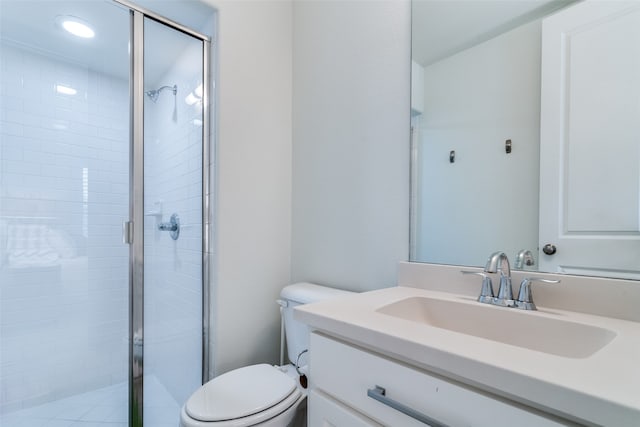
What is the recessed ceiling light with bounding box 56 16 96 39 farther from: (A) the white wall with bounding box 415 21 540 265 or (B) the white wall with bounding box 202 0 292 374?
(A) the white wall with bounding box 415 21 540 265

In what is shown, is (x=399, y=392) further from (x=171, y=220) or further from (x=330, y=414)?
(x=171, y=220)

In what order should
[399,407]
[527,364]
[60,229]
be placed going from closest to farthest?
[527,364], [399,407], [60,229]

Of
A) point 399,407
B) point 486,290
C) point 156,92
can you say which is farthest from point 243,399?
point 156,92

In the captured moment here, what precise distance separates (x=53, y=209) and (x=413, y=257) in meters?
1.85

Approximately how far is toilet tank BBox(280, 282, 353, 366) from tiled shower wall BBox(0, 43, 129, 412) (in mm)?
838

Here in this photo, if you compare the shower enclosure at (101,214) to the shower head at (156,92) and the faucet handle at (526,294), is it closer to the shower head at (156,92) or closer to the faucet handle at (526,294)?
the shower head at (156,92)

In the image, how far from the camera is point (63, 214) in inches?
66.2

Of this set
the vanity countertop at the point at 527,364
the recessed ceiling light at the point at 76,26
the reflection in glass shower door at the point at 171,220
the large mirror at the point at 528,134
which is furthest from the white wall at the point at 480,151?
the recessed ceiling light at the point at 76,26

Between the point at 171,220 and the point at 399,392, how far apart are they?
151cm

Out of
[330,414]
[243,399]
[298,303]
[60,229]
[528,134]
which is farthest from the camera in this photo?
[60,229]

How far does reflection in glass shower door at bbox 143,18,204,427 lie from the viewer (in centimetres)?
154

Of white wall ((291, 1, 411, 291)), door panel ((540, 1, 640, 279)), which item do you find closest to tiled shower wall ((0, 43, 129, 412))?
white wall ((291, 1, 411, 291))

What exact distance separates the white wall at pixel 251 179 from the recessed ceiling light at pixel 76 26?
728 mm

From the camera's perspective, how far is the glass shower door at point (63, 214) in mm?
1554
